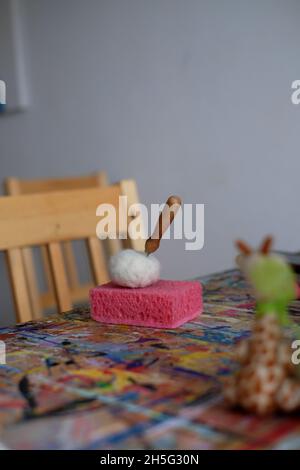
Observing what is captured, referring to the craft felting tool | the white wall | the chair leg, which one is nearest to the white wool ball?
the craft felting tool

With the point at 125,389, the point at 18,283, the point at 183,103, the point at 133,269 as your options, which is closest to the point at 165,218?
the point at 133,269

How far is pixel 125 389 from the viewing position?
0.57 metres

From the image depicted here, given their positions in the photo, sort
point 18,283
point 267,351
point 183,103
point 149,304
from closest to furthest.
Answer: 1. point 267,351
2. point 149,304
3. point 18,283
4. point 183,103

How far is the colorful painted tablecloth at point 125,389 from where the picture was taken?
1.51 feet

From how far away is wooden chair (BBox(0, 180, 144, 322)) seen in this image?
1.11 m

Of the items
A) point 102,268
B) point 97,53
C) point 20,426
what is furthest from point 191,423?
point 97,53

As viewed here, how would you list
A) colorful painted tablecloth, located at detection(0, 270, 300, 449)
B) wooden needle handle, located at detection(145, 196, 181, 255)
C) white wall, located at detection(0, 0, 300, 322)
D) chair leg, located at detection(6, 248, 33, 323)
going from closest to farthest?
colorful painted tablecloth, located at detection(0, 270, 300, 449) → wooden needle handle, located at detection(145, 196, 181, 255) → chair leg, located at detection(6, 248, 33, 323) → white wall, located at detection(0, 0, 300, 322)

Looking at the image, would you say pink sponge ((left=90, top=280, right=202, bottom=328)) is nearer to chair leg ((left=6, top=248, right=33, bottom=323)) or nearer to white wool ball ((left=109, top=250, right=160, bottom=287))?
white wool ball ((left=109, top=250, right=160, bottom=287))

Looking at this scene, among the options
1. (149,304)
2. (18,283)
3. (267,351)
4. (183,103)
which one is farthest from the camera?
(183,103)

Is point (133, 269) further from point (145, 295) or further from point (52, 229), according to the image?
point (52, 229)

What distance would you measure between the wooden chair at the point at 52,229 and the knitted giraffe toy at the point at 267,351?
0.70 m

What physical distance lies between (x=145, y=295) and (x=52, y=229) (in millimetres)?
433

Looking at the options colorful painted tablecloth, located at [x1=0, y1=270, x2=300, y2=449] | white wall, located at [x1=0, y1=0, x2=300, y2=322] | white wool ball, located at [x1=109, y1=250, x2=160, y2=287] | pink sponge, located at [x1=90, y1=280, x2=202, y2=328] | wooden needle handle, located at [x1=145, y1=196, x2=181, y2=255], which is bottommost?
colorful painted tablecloth, located at [x1=0, y1=270, x2=300, y2=449]

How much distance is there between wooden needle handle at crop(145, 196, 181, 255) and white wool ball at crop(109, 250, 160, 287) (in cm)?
2
